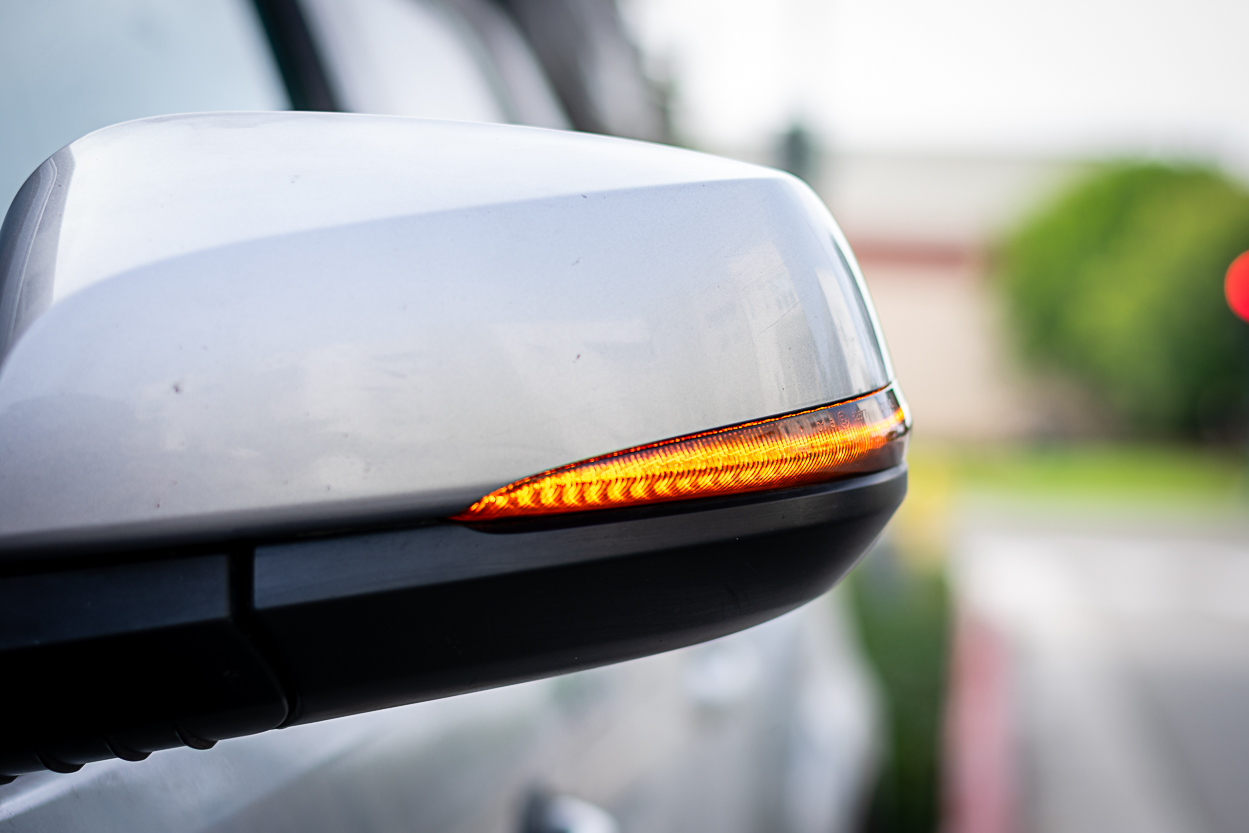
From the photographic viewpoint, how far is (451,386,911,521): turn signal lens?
64 centimetres

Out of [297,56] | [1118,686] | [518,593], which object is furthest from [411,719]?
[1118,686]

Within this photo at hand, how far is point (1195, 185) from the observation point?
3045 cm

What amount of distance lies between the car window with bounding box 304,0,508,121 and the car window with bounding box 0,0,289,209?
0.47 ft

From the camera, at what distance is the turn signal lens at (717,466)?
0.64 m

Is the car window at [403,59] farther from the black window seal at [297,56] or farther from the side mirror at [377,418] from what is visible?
the side mirror at [377,418]

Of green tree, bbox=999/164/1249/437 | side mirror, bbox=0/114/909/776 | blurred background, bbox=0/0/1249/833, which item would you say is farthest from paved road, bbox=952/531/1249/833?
green tree, bbox=999/164/1249/437

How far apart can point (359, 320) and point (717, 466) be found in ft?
0.79

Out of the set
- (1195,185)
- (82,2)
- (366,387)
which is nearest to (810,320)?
(366,387)

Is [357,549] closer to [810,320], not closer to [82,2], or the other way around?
[810,320]

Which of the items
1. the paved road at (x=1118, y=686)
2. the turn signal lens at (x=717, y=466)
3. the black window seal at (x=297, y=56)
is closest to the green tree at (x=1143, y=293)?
the paved road at (x=1118, y=686)

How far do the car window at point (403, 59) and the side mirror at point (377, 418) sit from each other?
0.67 m

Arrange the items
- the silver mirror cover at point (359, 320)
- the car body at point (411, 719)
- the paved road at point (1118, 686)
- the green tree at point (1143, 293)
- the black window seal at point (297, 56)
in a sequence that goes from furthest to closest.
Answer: the green tree at point (1143, 293) < the paved road at point (1118, 686) < the black window seal at point (297, 56) < the car body at point (411, 719) < the silver mirror cover at point (359, 320)

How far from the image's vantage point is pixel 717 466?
2.23 ft

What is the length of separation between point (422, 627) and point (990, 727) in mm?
5708
